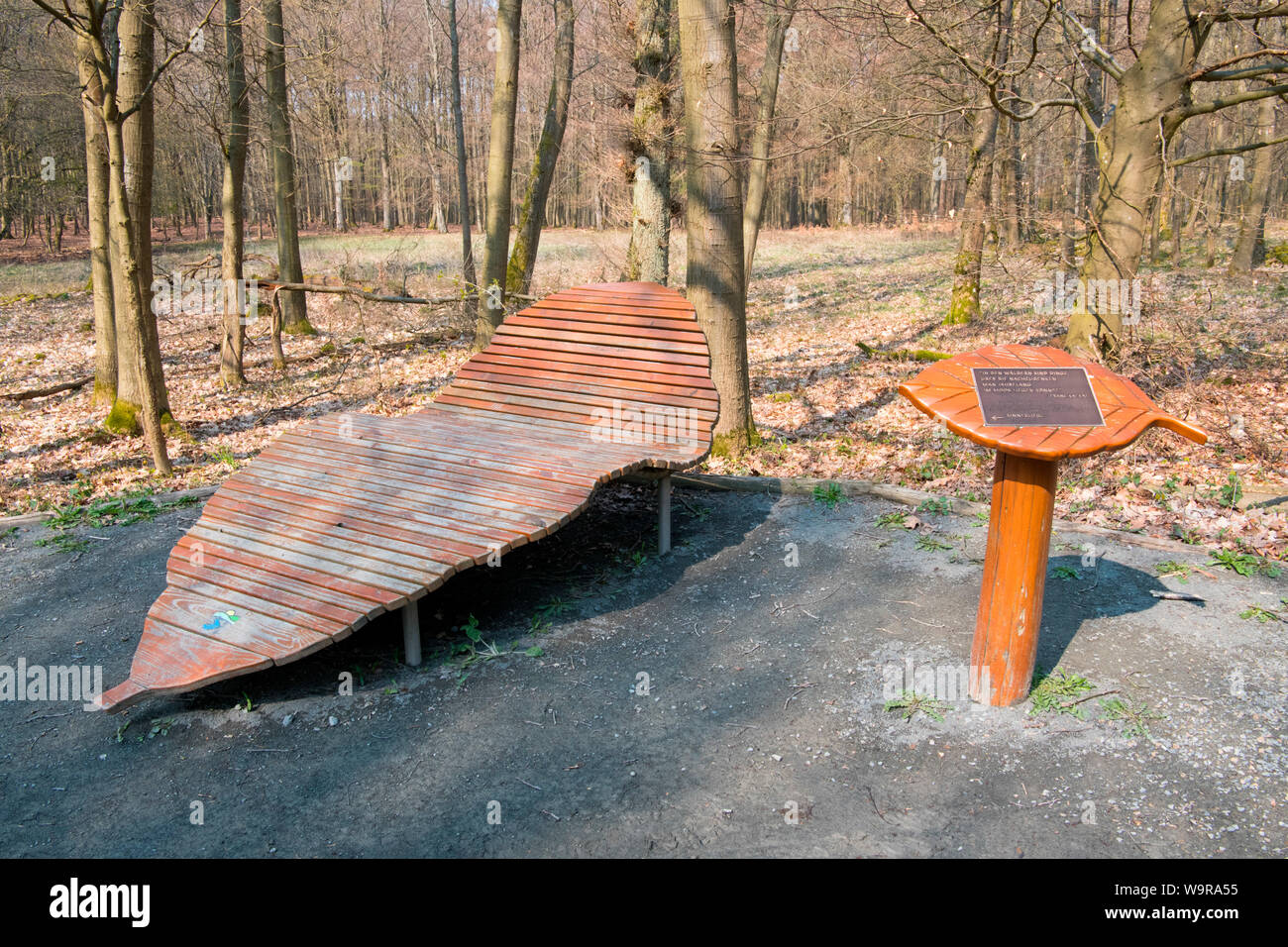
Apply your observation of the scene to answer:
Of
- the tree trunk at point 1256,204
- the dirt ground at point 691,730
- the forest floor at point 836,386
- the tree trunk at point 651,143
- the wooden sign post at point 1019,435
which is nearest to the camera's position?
the dirt ground at point 691,730

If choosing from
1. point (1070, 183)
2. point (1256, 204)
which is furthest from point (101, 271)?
point (1256, 204)

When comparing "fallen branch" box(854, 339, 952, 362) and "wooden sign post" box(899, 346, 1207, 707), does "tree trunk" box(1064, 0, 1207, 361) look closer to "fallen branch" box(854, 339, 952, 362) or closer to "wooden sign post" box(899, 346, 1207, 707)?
"fallen branch" box(854, 339, 952, 362)

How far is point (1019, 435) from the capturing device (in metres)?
3.39

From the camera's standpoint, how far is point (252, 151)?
3681cm

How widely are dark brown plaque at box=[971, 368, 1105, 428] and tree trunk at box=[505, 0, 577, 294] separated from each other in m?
10.3

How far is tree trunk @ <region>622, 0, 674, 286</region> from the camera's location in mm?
10766

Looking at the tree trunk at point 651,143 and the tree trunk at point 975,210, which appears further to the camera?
the tree trunk at point 975,210

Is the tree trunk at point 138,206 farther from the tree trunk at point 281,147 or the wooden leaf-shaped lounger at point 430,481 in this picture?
the tree trunk at point 281,147

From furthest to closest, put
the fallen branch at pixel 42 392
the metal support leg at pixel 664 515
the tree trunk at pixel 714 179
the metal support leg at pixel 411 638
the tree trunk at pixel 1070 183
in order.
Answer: the tree trunk at pixel 1070 183
the fallen branch at pixel 42 392
the tree trunk at pixel 714 179
the metal support leg at pixel 664 515
the metal support leg at pixel 411 638

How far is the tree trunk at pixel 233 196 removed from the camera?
38.0ft

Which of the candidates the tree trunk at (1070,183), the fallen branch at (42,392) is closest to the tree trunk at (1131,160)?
the tree trunk at (1070,183)

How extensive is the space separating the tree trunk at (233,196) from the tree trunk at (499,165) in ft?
10.3

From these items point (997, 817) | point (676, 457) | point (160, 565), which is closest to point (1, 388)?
point (160, 565)
